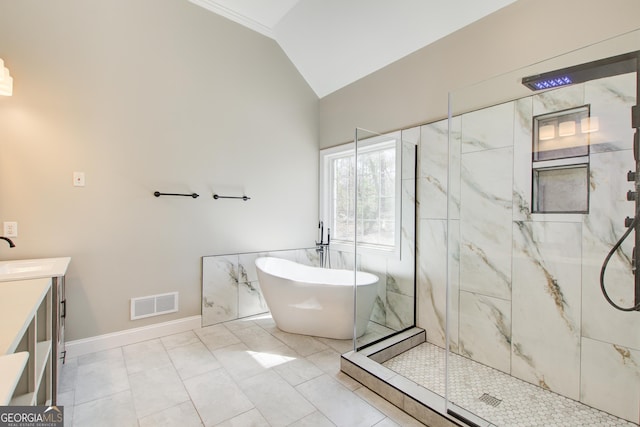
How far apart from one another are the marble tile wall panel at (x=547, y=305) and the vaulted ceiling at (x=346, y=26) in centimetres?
173

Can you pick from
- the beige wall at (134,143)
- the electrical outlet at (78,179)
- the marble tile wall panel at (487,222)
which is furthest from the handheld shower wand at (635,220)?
the electrical outlet at (78,179)

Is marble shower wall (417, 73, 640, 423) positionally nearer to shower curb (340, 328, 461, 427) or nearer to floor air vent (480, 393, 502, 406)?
floor air vent (480, 393, 502, 406)

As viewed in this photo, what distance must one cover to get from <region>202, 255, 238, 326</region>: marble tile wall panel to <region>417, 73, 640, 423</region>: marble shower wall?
1.91 metres

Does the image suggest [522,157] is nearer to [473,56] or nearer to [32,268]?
[473,56]

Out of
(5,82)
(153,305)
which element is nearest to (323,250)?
(153,305)

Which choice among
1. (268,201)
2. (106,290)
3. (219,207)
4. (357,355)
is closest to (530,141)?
(357,355)

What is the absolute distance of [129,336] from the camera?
108 inches

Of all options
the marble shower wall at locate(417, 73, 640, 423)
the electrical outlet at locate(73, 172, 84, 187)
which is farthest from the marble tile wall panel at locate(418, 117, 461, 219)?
the electrical outlet at locate(73, 172, 84, 187)

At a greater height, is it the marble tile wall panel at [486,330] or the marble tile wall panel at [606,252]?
the marble tile wall panel at [606,252]

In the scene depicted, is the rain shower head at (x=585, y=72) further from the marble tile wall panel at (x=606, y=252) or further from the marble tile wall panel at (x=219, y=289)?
the marble tile wall panel at (x=219, y=289)

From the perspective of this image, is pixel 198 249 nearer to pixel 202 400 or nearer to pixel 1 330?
pixel 202 400

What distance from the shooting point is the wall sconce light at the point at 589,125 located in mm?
1873

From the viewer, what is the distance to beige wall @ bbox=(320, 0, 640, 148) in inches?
75.6

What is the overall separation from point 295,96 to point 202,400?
3.28m
